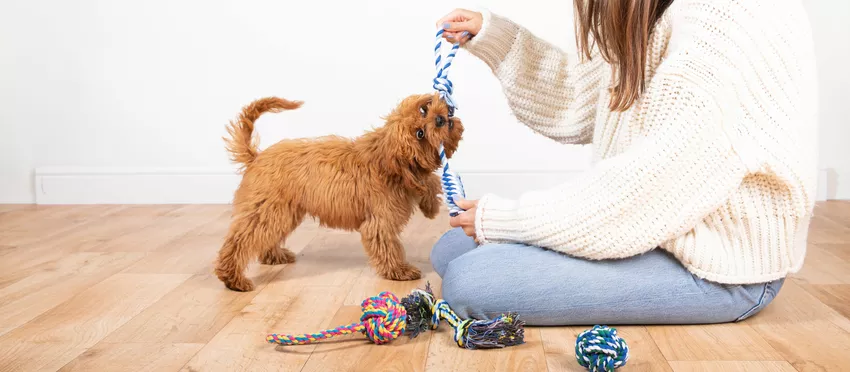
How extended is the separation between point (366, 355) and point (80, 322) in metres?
0.64

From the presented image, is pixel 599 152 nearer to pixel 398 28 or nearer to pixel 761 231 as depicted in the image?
pixel 761 231

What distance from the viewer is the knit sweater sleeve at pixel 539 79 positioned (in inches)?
72.7

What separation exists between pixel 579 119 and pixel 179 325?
1.00m

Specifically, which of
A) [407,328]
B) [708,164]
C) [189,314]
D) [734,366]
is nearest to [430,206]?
[407,328]

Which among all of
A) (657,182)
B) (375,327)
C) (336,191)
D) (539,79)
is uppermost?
(539,79)

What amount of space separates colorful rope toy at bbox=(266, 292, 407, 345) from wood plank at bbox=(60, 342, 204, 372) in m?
0.16

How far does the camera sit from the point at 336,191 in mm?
1903

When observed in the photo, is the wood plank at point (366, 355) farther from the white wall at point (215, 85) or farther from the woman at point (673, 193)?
the white wall at point (215, 85)

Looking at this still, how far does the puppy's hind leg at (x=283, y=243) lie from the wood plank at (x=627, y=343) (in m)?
0.71

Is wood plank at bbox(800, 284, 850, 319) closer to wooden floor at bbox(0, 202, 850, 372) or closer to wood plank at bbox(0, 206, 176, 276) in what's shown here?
wooden floor at bbox(0, 202, 850, 372)

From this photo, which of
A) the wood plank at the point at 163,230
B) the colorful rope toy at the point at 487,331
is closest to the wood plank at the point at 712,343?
the colorful rope toy at the point at 487,331

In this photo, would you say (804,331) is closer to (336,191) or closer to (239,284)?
(336,191)

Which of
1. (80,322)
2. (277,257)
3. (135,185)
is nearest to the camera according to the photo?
(80,322)

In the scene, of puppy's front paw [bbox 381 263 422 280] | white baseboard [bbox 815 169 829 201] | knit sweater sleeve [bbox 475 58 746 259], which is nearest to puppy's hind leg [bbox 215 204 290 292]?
puppy's front paw [bbox 381 263 422 280]
